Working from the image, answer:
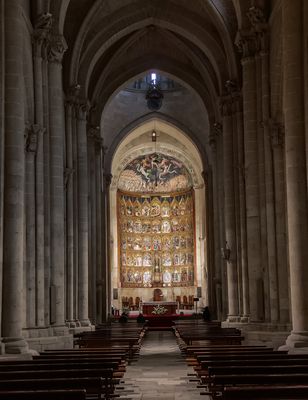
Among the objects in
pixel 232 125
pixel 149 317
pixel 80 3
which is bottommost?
pixel 149 317

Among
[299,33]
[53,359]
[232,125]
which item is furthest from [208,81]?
[53,359]

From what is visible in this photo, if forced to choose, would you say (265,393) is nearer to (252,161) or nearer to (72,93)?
(252,161)

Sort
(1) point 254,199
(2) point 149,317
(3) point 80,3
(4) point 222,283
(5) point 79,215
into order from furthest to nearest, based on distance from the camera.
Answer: (2) point 149,317 → (4) point 222,283 → (5) point 79,215 → (3) point 80,3 → (1) point 254,199

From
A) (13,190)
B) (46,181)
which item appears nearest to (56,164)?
(46,181)

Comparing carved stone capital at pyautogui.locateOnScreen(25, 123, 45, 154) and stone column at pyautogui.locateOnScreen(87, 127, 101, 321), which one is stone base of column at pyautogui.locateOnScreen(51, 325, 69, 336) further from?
stone column at pyautogui.locateOnScreen(87, 127, 101, 321)

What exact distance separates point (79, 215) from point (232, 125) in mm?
8498

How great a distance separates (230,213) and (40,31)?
1318cm

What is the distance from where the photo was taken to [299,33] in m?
17.8

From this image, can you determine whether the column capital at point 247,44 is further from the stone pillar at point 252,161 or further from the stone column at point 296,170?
the stone column at point 296,170

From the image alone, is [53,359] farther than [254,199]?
No

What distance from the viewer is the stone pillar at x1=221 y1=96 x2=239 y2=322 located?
3161cm

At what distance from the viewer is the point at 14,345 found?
16.5m

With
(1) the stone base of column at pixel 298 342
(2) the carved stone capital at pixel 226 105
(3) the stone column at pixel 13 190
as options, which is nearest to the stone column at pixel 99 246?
(2) the carved stone capital at pixel 226 105

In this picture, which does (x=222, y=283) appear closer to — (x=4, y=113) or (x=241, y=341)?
(x=241, y=341)
